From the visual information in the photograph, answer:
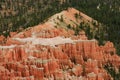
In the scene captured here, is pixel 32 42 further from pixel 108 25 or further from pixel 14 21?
pixel 14 21

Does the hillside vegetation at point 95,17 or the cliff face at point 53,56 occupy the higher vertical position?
the cliff face at point 53,56

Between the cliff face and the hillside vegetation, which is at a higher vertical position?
the cliff face

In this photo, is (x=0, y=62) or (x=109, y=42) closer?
(x=0, y=62)

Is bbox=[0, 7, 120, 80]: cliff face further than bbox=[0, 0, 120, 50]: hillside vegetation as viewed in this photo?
No

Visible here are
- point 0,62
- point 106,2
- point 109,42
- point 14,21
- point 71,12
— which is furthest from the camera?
point 106,2

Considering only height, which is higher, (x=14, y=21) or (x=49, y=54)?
(x=49, y=54)

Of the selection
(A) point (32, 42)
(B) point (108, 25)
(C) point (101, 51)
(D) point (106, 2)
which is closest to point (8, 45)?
(A) point (32, 42)

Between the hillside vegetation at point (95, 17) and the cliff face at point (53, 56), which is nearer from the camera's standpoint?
the cliff face at point (53, 56)

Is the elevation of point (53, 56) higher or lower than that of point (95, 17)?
higher
